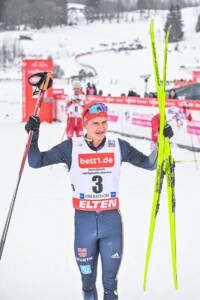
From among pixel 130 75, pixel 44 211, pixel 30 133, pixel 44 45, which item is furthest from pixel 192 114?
pixel 44 45

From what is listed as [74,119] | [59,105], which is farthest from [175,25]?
[74,119]

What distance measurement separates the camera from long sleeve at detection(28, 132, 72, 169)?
382 centimetres

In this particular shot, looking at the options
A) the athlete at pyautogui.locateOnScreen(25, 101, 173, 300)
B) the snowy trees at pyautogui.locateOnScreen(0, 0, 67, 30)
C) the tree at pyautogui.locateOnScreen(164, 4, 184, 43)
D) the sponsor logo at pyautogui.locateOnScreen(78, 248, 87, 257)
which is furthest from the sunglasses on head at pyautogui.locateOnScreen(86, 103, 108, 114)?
the snowy trees at pyautogui.locateOnScreen(0, 0, 67, 30)

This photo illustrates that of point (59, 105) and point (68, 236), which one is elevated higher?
point (59, 105)

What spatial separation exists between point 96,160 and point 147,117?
40.1 ft

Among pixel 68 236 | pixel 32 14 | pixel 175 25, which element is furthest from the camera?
pixel 32 14

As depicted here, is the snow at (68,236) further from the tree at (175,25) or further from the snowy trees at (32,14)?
the snowy trees at (32,14)

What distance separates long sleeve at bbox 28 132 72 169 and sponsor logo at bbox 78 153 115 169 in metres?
0.12

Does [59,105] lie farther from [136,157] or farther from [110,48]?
[110,48]

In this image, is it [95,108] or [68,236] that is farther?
[68,236]

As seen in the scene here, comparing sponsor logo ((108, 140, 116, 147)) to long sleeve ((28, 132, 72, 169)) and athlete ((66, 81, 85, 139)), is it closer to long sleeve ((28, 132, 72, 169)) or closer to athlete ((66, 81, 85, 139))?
long sleeve ((28, 132, 72, 169))

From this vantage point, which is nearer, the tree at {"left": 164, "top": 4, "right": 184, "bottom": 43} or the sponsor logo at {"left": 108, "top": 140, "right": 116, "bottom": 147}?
the sponsor logo at {"left": 108, "top": 140, "right": 116, "bottom": 147}

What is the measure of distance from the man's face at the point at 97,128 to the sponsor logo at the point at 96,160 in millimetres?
138

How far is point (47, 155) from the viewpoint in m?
3.87
